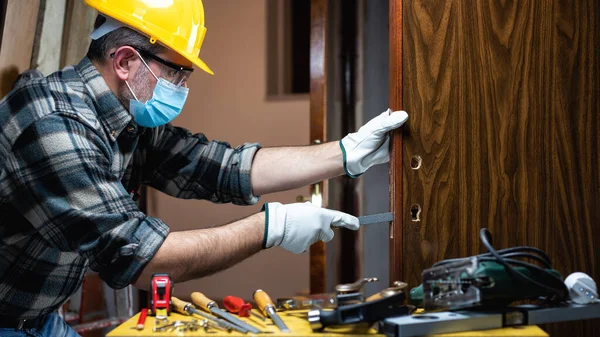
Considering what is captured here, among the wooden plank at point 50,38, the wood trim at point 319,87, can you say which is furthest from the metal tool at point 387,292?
the wooden plank at point 50,38

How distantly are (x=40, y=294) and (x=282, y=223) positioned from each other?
0.63m

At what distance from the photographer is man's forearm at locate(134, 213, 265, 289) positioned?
1.29 meters

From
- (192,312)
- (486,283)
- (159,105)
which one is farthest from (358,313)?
(159,105)

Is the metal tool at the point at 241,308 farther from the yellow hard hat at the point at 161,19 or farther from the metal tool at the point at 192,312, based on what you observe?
Answer: the yellow hard hat at the point at 161,19

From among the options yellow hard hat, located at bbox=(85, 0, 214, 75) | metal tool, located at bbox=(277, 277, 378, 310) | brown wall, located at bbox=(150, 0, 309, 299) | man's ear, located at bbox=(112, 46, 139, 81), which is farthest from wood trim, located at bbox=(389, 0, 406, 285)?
brown wall, located at bbox=(150, 0, 309, 299)

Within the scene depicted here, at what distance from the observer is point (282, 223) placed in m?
1.35

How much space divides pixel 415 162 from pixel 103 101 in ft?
2.53

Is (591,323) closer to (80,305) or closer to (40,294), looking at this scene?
(40,294)

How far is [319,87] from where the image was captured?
243 cm

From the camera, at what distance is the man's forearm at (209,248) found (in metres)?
1.29

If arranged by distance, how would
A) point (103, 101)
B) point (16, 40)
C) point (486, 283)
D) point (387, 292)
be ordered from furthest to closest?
point (16, 40) < point (103, 101) < point (387, 292) < point (486, 283)

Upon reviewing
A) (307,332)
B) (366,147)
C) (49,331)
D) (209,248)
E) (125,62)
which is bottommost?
(49,331)

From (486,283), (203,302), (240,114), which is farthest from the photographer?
(240,114)

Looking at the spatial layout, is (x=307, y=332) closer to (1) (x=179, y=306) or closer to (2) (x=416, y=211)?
(1) (x=179, y=306)
